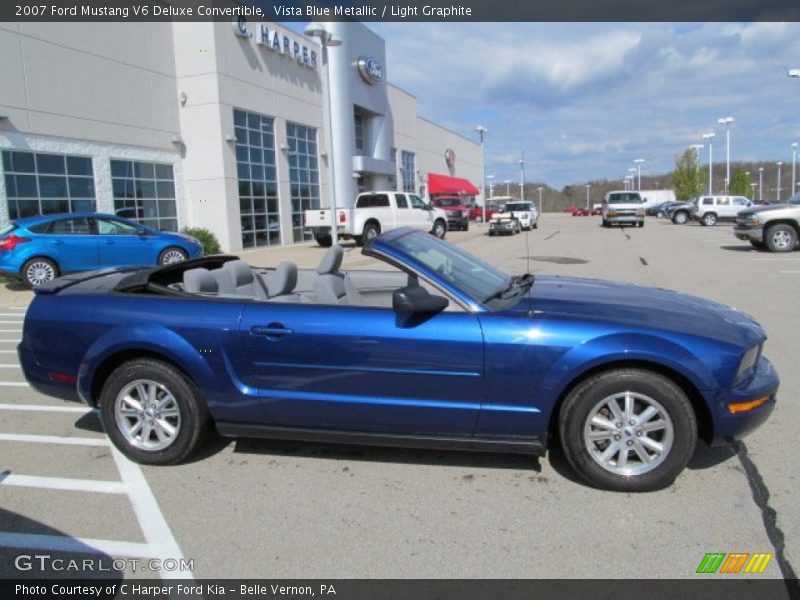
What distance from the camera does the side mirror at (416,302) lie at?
333 cm

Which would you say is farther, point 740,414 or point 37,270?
point 37,270

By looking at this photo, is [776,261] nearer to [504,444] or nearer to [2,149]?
[504,444]

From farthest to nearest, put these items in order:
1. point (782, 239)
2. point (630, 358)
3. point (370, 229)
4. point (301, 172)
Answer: point (301, 172)
point (370, 229)
point (782, 239)
point (630, 358)

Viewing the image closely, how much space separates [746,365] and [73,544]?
3.73 m

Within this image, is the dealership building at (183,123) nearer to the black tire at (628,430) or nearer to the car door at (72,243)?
the car door at (72,243)

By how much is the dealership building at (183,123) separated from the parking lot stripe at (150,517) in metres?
14.4

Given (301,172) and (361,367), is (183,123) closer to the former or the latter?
(301,172)

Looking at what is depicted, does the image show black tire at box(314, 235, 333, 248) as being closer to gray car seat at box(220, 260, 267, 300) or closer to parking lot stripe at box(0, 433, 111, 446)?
gray car seat at box(220, 260, 267, 300)

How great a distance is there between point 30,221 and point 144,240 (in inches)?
91.5

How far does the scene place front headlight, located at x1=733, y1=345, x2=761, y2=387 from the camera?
332cm

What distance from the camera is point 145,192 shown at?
20750 mm

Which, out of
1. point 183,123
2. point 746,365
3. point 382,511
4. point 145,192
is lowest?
point 382,511

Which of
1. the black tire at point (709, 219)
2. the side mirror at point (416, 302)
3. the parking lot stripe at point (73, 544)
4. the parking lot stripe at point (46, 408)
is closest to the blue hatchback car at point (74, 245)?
the parking lot stripe at point (46, 408)

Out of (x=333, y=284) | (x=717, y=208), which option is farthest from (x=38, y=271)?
(x=717, y=208)
